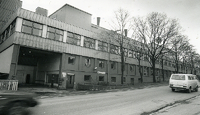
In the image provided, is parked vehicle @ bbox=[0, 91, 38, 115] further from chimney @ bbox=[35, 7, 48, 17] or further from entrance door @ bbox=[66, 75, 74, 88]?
chimney @ bbox=[35, 7, 48, 17]

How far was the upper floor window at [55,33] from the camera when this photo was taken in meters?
Answer: 20.8

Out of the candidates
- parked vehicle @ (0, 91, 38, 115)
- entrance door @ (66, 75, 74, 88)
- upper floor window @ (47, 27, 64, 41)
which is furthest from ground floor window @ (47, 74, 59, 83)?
parked vehicle @ (0, 91, 38, 115)

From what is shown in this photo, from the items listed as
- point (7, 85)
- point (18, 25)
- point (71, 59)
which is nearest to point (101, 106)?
point (7, 85)

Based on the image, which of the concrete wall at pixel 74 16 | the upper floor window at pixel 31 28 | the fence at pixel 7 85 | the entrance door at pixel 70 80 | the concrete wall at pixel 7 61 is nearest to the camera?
the fence at pixel 7 85

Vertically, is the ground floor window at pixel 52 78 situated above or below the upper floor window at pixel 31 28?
below

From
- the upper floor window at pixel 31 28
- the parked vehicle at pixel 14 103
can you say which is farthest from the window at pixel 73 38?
the parked vehicle at pixel 14 103

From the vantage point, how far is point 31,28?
19000mm

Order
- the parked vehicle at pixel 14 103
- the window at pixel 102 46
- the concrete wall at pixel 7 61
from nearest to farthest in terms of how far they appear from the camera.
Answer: the parked vehicle at pixel 14 103 → the concrete wall at pixel 7 61 → the window at pixel 102 46

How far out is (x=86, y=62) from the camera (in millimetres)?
24484

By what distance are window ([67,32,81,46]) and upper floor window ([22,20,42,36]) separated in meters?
4.55

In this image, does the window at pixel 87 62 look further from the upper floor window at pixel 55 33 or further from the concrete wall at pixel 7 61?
the concrete wall at pixel 7 61

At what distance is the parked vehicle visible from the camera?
4.92 metres

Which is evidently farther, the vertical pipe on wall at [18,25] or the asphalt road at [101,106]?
the vertical pipe on wall at [18,25]

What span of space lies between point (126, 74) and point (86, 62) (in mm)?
11922
